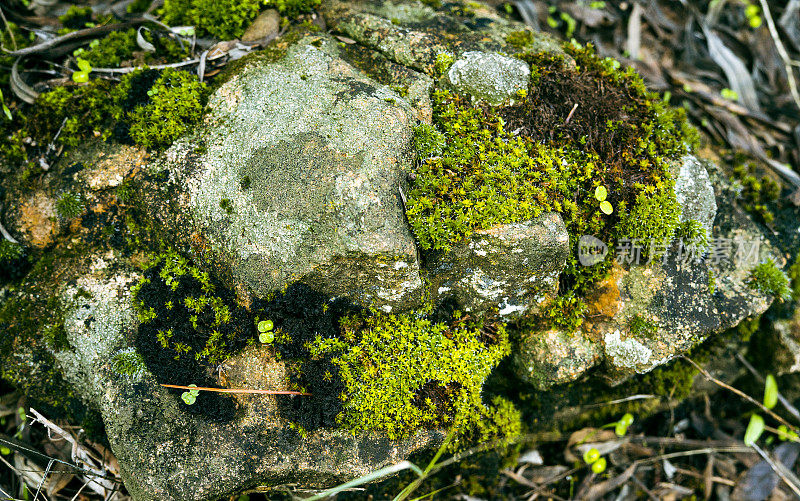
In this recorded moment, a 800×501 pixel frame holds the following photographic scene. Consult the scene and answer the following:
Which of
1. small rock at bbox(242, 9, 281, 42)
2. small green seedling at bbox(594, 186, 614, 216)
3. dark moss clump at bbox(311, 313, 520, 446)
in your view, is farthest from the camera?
small rock at bbox(242, 9, 281, 42)

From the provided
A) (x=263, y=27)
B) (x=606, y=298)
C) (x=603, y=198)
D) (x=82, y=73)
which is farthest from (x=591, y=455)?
(x=82, y=73)

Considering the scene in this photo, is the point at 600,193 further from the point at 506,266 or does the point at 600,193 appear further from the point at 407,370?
the point at 407,370

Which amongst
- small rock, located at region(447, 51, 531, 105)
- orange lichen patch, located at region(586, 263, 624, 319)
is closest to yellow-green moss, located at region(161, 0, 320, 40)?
small rock, located at region(447, 51, 531, 105)

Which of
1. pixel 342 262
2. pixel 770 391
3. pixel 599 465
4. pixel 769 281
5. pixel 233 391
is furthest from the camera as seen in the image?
pixel 770 391

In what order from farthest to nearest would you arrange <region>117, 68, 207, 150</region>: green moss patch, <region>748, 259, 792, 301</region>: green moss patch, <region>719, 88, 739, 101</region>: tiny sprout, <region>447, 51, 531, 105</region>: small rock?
1. <region>719, 88, 739, 101</region>: tiny sprout
2. <region>748, 259, 792, 301</region>: green moss patch
3. <region>447, 51, 531, 105</region>: small rock
4. <region>117, 68, 207, 150</region>: green moss patch

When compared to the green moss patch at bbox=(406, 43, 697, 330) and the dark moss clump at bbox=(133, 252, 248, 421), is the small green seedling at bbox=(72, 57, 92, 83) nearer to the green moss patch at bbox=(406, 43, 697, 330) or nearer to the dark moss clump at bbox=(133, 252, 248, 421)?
the dark moss clump at bbox=(133, 252, 248, 421)

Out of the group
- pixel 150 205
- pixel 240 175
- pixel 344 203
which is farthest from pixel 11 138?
pixel 344 203

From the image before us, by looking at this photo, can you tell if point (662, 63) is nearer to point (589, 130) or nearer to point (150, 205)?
point (589, 130)
